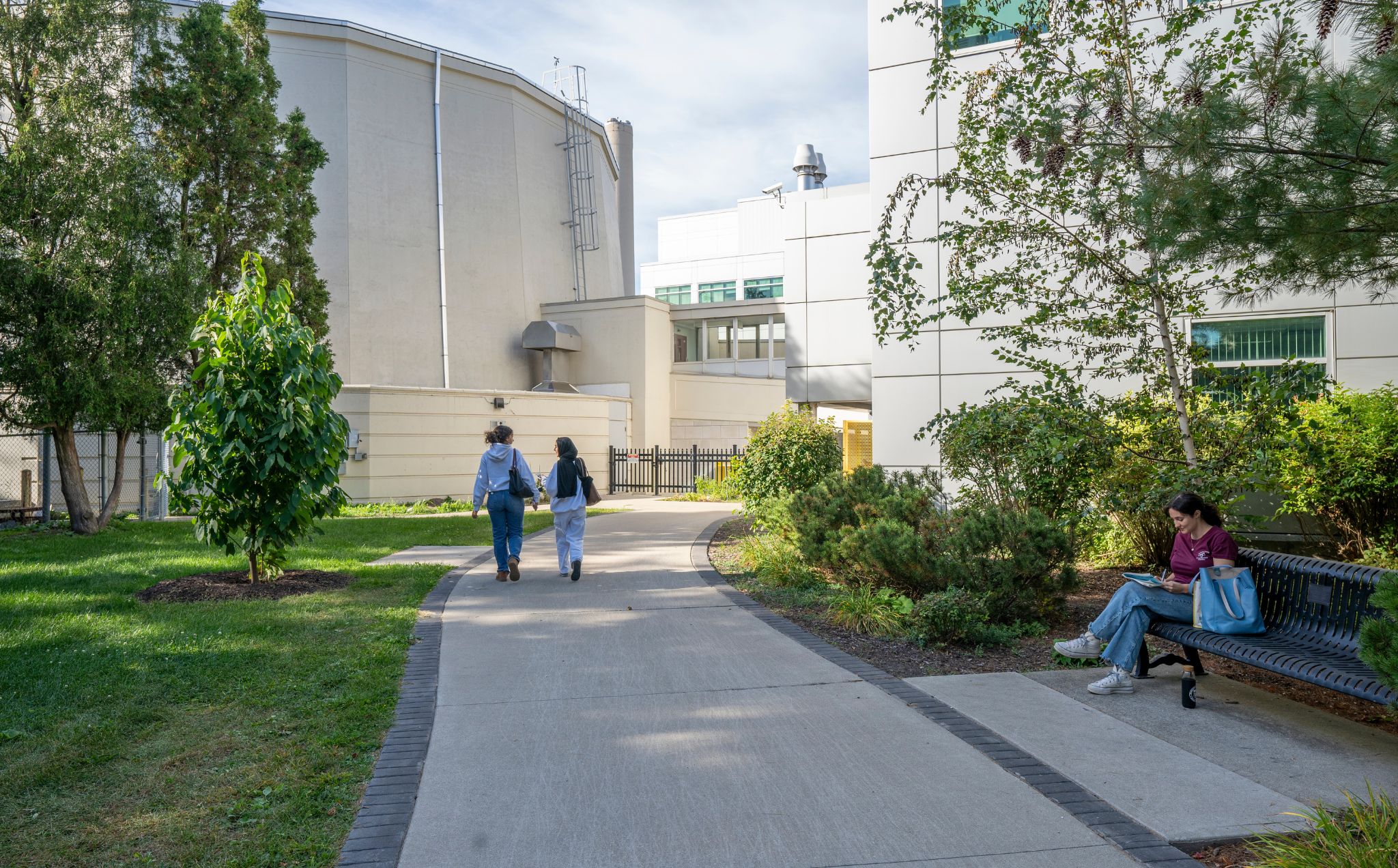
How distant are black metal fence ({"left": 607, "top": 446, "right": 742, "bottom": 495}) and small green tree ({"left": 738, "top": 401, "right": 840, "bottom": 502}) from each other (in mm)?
13149

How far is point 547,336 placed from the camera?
1315 inches

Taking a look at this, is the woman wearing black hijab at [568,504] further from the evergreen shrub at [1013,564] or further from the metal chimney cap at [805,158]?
the metal chimney cap at [805,158]

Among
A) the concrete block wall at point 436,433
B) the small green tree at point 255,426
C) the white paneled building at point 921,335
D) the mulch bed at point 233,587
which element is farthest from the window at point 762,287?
the small green tree at point 255,426

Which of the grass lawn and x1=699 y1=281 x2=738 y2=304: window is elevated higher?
x1=699 y1=281 x2=738 y2=304: window

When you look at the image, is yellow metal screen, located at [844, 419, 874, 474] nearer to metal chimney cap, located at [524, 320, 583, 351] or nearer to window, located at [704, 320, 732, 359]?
window, located at [704, 320, 732, 359]

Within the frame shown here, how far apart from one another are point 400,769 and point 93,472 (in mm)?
20076

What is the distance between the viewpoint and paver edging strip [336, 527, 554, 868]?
3682 millimetres

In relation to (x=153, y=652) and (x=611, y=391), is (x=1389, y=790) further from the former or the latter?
(x=611, y=391)

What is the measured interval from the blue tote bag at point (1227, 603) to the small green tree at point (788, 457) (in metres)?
8.66

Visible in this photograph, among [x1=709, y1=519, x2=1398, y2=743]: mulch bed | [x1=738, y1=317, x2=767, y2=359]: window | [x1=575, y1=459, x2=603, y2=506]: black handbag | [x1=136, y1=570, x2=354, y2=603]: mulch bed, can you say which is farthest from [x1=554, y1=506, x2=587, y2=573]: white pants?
[x1=738, y1=317, x2=767, y2=359]: window

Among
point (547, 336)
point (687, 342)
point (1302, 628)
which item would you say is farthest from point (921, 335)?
point (687, 342)

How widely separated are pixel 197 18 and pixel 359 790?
1905 centimetres

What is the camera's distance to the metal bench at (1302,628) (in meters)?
4.81

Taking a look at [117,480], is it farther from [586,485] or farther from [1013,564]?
[1013,564]
